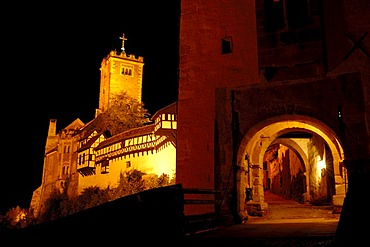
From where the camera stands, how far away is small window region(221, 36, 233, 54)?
33.8 ft

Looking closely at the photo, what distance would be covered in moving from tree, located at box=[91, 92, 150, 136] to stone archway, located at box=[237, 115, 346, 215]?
3724 cm

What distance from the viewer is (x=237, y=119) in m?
9.16

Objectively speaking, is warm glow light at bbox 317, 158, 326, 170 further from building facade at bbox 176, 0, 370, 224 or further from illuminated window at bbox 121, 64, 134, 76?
illuminated window at bbox 121, 64, 134, 76

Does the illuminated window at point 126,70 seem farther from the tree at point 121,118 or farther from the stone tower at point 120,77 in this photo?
the tree at point 121,118

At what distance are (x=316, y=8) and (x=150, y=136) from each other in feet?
80.9

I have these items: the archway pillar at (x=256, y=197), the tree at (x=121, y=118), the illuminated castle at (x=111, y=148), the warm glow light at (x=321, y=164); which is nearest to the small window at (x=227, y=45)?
the archway pillar at (x=256, y=197)

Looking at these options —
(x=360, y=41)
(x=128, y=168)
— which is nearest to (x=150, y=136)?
(x=128, y=168)

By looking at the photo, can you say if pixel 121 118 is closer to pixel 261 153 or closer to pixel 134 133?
pixel 134 133

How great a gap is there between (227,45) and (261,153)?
337cm

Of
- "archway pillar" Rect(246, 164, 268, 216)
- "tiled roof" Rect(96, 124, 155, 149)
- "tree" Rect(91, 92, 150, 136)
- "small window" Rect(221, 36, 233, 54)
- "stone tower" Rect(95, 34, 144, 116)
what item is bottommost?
"archway pillar" Rect(246, 164, 268, 216)

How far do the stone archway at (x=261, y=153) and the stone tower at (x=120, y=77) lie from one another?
1930 inches

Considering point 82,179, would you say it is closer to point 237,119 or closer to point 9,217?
point 9,217

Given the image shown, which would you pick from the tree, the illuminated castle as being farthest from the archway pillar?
the tree

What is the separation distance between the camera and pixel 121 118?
5009 cm
